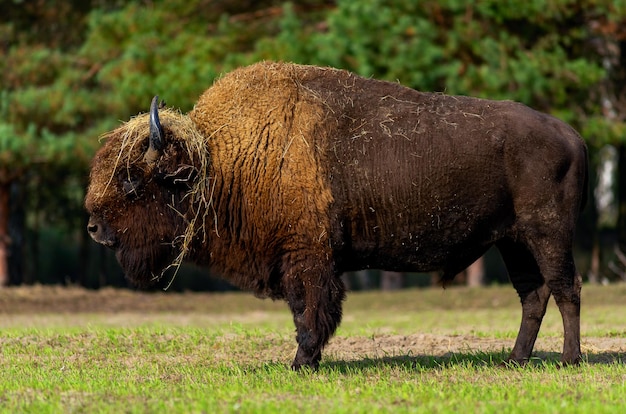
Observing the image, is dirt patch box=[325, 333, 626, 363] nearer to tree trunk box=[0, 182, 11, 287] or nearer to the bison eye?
the bison eye

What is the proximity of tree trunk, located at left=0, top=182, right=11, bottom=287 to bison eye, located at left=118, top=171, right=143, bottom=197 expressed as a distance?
17.5 metres

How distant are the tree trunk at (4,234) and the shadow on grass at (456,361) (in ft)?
58.4

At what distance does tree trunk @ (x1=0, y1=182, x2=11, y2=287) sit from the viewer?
26.7 meters

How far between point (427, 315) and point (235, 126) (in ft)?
33.7

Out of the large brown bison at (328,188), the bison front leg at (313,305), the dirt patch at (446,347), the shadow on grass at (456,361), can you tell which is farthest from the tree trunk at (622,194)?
the bison front leg at (313,305)

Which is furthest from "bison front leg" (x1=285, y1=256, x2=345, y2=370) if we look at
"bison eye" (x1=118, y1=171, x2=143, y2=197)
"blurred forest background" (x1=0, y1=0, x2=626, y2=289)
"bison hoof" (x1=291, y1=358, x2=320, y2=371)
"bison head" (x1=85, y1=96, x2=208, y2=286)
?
"blurred forest background" (x1=0, y1=0, x2=626, y2=289)

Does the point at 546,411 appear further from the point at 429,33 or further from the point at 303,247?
the point at 429,33

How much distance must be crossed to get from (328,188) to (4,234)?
61.9ft

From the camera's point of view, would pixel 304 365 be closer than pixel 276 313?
Yes

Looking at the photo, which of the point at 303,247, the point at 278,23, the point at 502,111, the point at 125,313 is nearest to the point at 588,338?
the point at 502,111

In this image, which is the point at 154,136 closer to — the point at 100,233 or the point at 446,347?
the point at 100,233

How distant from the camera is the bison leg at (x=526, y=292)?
10562mm

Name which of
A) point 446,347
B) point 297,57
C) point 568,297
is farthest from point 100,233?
point 297,57

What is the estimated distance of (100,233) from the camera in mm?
10070
